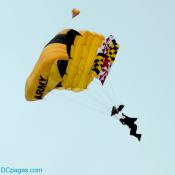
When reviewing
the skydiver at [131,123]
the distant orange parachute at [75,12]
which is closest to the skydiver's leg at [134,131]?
the skydiver at [131,123]

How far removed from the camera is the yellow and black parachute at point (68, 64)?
19.6m

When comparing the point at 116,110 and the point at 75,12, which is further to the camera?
the point at 75,12

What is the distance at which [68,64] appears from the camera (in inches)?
777

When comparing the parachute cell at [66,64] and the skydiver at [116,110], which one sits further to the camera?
the parachute cell at [66,64]

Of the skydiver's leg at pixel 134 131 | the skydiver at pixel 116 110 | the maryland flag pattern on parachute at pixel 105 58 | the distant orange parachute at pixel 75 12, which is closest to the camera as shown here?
the skydiver's leg at pixel 134 131

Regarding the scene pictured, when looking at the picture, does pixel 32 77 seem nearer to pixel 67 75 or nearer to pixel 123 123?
pixel 67 75

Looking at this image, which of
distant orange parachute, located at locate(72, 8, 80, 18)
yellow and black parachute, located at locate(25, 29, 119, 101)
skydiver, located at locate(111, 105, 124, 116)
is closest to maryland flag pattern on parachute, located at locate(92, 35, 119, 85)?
yellow and black parachute, located at locate(25, 29, 119, 101)

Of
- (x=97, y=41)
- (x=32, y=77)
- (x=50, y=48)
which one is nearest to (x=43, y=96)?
(x=32, y=77)

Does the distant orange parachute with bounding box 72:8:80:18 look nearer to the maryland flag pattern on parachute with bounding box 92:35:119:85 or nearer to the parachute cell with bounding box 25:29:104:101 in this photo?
the parachute cell with bounding box 25:29:104:101

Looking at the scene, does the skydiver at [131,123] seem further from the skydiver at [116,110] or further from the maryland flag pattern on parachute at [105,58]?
the maryland flag pattern on parachute at [105,58]

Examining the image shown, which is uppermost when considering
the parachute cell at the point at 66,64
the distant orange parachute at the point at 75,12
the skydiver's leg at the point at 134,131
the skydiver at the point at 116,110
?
the distant orange parachute at the point at 75,12

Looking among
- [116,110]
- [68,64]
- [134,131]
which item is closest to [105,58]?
[68,64]

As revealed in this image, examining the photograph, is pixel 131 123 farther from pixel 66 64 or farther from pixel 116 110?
pixel 66 64

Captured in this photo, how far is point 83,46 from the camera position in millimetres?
20234
